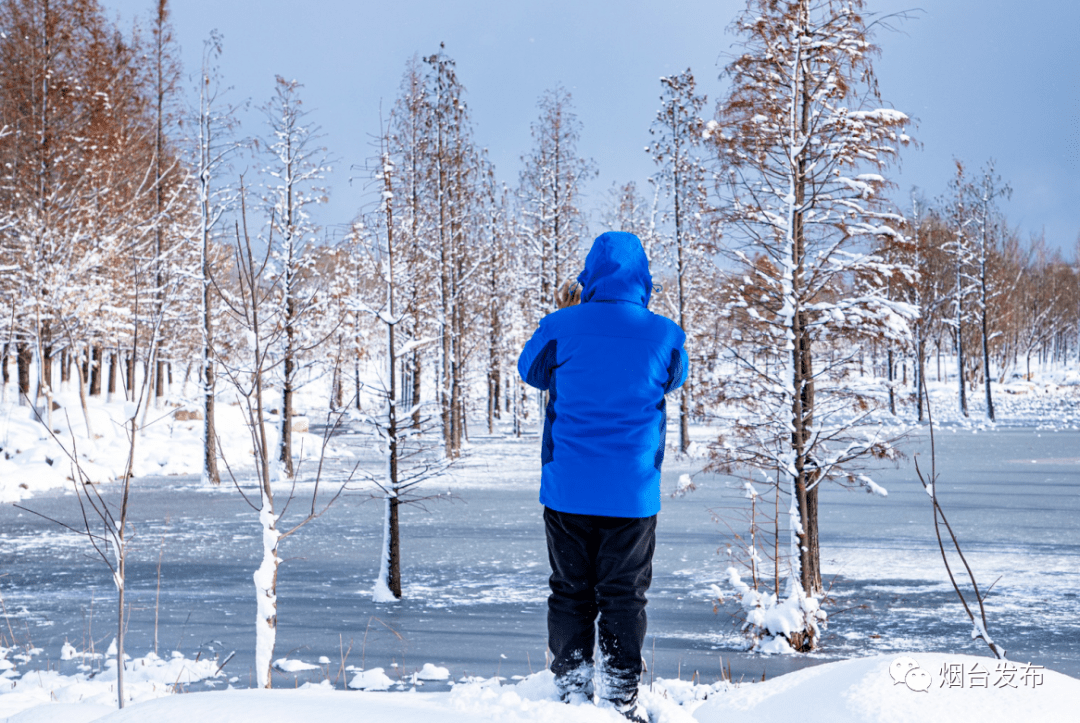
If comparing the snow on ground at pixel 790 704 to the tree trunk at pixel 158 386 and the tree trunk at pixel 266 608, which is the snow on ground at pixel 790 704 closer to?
the tree trunk at pixel 266 608

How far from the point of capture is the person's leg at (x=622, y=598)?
2.81 m

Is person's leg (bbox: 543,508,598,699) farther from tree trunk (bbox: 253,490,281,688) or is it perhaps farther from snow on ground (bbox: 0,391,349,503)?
snow on ground (bbox: 0,391,349,503)

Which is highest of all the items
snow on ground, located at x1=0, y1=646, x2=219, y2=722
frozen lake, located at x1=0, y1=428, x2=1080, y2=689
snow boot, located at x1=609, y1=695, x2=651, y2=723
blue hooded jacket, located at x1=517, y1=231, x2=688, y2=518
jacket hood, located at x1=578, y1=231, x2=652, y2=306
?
jacket hood, located at x1=578, y1=231, x2=652, y2=306

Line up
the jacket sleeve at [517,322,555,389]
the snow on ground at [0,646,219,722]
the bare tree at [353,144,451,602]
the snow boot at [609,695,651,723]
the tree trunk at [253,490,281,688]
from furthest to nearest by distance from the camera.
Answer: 1. the bare tree at [353,144,451,602]
2. the snow on ground at [0,646,219,722]
3. the tree trunk at [253,490,281,688]
4. the jacket sleeve at [517,322,555,389]
5. the snow boot at [609,695,651,723]

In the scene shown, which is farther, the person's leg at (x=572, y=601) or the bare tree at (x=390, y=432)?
the bare tree at (x=390, y=432)

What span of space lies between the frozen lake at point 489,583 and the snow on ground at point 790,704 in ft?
8.50

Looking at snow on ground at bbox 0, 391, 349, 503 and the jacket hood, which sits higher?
the jacket hood

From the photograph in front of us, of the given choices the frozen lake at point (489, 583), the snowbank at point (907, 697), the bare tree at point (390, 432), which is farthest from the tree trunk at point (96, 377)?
the snowbank at point (907, 697)

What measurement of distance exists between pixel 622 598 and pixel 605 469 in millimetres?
478

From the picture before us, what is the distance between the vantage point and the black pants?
2.82 metres

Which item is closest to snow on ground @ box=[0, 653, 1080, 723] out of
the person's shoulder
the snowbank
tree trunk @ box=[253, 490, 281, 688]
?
the snowbank

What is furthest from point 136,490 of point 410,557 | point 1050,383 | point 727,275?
point 1050,383

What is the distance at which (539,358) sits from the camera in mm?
3029

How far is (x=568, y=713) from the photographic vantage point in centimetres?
248
